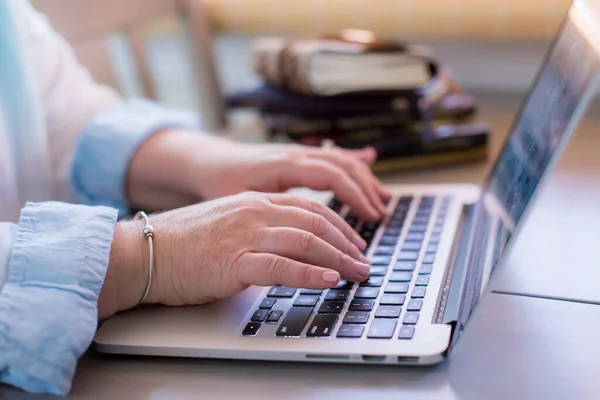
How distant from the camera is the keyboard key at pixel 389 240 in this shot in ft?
2.44

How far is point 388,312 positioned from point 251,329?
11 centimetres

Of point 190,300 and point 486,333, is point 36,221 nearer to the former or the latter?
point 190,300

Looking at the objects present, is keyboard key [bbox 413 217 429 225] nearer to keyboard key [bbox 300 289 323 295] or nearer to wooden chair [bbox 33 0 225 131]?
keyboard key [bbox 300 289 323 295]

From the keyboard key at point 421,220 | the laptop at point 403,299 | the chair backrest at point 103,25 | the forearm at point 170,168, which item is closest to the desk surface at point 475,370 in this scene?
the laptop at point 403,299

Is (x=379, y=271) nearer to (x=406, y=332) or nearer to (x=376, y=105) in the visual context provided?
(x=406, y=332)

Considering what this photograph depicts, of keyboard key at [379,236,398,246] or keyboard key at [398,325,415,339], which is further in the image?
keyboard key at [379,236,398,246]

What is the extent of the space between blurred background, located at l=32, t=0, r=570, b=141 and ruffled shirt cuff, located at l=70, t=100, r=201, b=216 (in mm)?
306

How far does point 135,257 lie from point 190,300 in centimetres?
6

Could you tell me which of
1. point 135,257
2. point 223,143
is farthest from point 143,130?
point 135,257

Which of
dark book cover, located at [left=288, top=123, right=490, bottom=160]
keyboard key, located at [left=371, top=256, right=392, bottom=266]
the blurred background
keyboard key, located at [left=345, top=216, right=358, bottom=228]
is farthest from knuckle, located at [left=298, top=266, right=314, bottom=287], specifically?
the blurred background

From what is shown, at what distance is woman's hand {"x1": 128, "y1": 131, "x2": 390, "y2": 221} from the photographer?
0.83 meters

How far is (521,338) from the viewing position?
0.59m

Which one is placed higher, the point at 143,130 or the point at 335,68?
the point at 335,68

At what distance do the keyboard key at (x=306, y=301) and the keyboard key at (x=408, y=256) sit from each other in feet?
0.37
